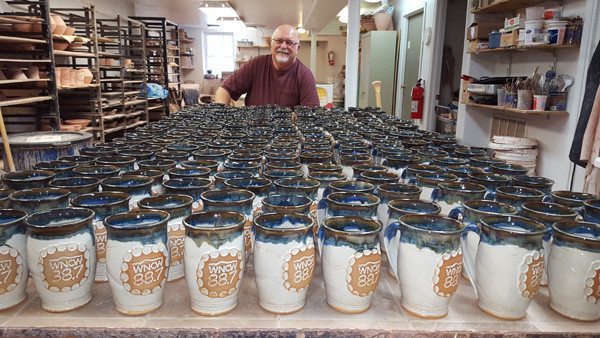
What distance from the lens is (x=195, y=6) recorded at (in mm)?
9445

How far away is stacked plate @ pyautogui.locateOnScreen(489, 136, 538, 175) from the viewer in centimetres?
392

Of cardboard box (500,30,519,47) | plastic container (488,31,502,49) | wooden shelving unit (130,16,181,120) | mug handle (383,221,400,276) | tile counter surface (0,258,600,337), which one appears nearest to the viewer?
tile counter surface (0,258,600,337)

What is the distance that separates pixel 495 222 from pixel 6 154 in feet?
10.3

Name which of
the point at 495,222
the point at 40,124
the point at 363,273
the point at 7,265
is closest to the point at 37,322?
the point at 7,265

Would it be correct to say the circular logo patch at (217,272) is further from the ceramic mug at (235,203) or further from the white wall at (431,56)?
the white wall at (431,56)

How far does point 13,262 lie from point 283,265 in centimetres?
53

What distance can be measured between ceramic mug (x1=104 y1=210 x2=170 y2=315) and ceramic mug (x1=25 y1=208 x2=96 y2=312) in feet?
0.17

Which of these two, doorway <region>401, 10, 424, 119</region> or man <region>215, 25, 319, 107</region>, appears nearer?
man <region>215, 25, 319, 107</region>

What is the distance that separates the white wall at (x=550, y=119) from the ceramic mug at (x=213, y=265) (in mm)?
3363

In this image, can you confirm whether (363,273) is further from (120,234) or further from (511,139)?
(511,139)

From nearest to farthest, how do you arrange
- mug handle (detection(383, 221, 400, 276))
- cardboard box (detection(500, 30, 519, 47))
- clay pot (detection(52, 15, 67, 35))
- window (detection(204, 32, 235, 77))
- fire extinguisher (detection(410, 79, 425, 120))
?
mug handle (detection(383, 221, 400, 276)), cardboard box (detection(500, 30, 519, 47)), clay pot (detection(52, 15, 67, 35)), fire extinguisher (detection(410, 79, 425, 120)), window (detection(204, 32, 235, 77))

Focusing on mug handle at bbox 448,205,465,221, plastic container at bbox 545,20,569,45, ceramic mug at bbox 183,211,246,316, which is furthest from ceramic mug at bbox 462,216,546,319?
plastic container at bbox 545,20,569,45

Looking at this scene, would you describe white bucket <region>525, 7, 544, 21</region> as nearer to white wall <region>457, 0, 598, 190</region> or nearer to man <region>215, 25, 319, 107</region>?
white wall <region>457, 0, 598, 190</region>

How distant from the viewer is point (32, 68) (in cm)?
428
